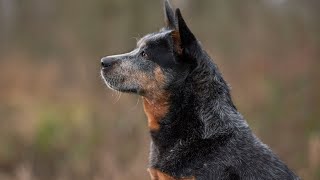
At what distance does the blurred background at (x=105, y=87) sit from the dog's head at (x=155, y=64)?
3333 mm

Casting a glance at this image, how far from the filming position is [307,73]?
11508mm

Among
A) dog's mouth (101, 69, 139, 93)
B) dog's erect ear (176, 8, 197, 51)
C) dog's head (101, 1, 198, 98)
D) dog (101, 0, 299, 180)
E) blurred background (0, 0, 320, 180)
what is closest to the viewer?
dog (101, 0, 299, 180)

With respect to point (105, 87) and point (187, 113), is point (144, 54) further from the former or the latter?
point (105, 87)

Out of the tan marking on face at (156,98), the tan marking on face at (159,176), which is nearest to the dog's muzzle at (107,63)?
the tan marking on face at (156,98)

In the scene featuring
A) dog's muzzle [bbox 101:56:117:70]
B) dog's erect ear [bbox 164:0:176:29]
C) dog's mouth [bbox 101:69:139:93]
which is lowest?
dog's mouth [bbox 101:69:139:93]

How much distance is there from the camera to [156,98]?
577cm

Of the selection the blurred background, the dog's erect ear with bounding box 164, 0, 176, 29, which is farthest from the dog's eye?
the blurred background

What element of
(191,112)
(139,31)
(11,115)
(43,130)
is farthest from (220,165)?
A: (139,31)

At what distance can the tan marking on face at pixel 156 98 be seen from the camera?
5777 mm

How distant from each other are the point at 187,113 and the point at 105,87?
19.0 ft

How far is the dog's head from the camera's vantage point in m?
5.73

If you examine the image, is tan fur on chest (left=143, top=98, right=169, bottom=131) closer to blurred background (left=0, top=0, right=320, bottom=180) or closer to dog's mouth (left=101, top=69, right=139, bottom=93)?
dog's mouth (left=101, top=69, right=139, bottom=93)

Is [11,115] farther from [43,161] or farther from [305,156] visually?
[305,156]

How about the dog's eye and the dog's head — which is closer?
the dog's head
